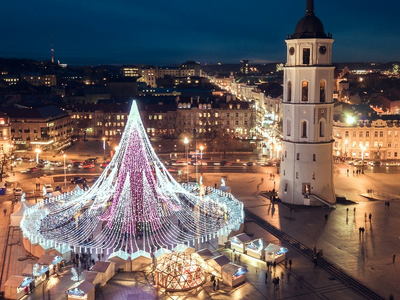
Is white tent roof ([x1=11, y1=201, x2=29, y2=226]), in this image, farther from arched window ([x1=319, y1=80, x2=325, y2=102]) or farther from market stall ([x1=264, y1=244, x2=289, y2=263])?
arched window ([x1=319, y1=80, x2=325, y2=102])

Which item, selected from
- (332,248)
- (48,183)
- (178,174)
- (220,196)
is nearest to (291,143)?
(220,196)

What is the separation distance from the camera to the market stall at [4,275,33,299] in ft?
81.9

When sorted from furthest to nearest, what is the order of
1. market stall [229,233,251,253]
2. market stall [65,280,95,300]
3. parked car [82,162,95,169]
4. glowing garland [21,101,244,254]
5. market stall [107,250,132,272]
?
1. parked car [82,162,95,169]
2. glowing garland [21,101,244,254]
3. market stall [229,233,251,253]
4. market stall [107,250,132,272]
5. market stall [65,280,95,300]

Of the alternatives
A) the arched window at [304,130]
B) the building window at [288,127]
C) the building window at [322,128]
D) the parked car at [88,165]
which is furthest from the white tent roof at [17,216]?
the parked car at [88,165]

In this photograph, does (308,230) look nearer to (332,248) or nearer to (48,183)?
(332,248)

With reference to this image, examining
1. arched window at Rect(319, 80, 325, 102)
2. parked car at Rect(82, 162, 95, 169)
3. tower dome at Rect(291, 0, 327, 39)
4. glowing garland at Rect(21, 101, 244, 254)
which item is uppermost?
tower dome at Rect(291, 0, 327, 39)

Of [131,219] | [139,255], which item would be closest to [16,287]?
[139,255]

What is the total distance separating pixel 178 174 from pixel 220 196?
15344mm

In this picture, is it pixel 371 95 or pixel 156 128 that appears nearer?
pixel 156 128

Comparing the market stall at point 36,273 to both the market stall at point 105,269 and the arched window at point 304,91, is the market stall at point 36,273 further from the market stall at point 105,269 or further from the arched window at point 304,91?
the arched window at point 304,91

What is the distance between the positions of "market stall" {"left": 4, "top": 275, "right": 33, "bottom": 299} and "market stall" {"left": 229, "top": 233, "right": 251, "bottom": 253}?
12.6 metres

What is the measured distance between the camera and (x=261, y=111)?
420ft

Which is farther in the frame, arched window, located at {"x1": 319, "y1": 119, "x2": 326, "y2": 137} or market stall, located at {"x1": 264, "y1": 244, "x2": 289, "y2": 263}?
arched window, located at {"x1": 319, "y1": 119, "x2": 326, "y2": 137}

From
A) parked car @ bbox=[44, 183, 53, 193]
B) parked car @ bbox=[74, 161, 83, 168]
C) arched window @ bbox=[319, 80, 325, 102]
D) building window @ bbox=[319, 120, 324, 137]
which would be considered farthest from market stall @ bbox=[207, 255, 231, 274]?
parked car @ bbox=[74, 161, 83, 168]
